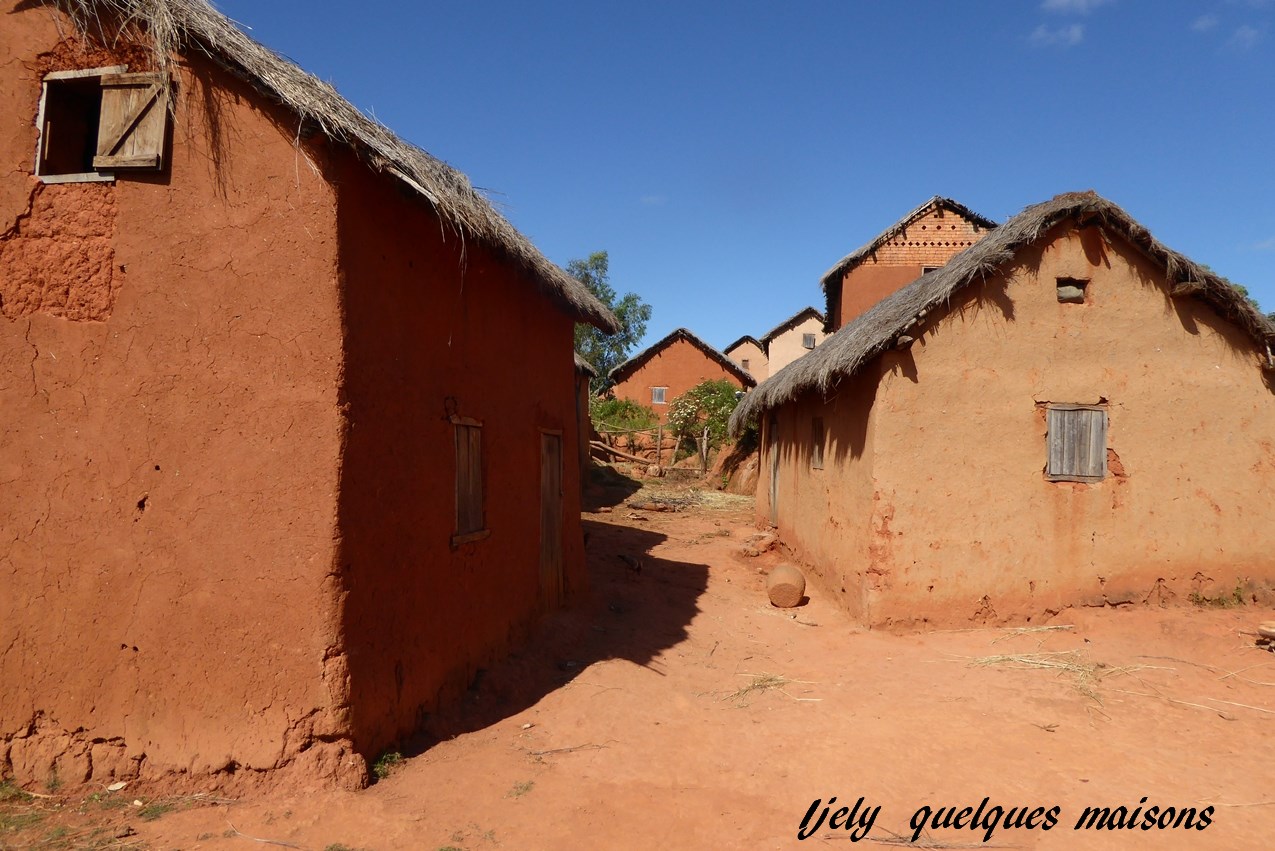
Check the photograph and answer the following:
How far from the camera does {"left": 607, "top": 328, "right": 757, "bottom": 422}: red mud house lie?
30.3 meters

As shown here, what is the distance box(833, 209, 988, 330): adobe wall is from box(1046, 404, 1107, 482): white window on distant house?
11.8 m

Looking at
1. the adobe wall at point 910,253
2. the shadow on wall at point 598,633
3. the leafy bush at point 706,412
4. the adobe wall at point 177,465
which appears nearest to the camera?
the adobe wall at point 177,465

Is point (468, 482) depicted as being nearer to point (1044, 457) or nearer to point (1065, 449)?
point (1044, 457)

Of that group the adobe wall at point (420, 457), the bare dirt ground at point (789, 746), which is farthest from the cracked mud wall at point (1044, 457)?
the adobe wall at point (420, 457)

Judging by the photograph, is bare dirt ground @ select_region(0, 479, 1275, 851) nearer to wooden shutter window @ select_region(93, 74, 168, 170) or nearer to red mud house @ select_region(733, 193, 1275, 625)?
red mud house @ select_region(733, 193, 1275, 625)

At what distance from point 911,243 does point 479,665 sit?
17592 millimetres

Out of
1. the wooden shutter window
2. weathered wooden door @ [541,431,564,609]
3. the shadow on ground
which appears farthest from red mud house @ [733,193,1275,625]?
the shadow on ground

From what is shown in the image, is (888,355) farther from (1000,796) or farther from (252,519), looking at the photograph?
(252,519)

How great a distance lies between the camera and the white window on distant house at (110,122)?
5000 millimetres

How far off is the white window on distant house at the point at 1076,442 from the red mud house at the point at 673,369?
2145 centimetres

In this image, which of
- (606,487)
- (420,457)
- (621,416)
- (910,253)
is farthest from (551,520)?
(621,416)

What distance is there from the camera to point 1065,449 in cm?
884

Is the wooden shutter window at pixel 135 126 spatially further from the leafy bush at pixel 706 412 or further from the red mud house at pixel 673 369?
the red mud house at pixel 673 369

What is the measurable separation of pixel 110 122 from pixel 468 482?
3.59 metres
